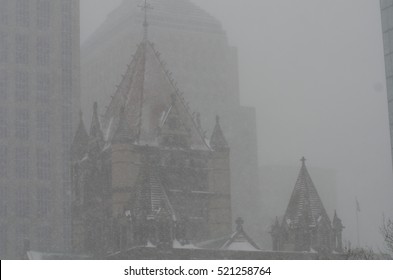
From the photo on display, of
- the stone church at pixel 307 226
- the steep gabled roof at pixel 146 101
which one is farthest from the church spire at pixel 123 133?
the stone church at pixel 307 226

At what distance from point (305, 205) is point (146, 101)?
32.0 ft

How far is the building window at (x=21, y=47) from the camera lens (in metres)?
81.1

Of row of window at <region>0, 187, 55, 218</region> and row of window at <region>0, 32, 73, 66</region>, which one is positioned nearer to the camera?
row of window at <region>0, 187, 55, 218</region>

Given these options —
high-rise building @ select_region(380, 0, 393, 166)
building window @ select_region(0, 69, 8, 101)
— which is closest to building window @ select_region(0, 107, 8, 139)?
building window @ select_region(0, 69, 8, 101)

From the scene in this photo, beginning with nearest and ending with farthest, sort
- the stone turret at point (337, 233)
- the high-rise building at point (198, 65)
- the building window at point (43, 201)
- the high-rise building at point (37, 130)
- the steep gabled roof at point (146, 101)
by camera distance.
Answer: the stone turret at point (337, 233) → the steep gabled roof at point (146, 101) → the high-rise building at point (198, 65) → the high-rise building at point (37, 130) → the building window at point (43, 201)

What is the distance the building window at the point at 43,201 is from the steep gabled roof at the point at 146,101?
21406mm

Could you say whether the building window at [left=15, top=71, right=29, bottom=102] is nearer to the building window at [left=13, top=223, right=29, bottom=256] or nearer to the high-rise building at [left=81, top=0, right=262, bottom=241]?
the building window at [left=13, top=223, right=29, bottom=256]

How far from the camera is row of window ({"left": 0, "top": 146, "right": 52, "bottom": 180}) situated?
77.9m

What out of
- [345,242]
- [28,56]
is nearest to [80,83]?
[28,56]

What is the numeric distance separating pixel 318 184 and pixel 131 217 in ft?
49.0

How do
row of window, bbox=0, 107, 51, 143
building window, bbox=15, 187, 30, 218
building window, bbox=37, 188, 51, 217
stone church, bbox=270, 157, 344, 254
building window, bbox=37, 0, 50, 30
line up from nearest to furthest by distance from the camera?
stone church, bbox=270, 157, 344, 254 → building window, bbox=15, 187, 30, 218 → building window, bbox=37, 188, 51, 217 → row of window, bbox=0, 107, 51, 143 → building window, bbox=37, 0, 50, 30

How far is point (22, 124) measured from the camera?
3157 inches

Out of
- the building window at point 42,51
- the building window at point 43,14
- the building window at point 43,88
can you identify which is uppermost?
the building window at point 43,14

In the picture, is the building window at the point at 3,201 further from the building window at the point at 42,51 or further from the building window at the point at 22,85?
the building window at the point at 42,51
